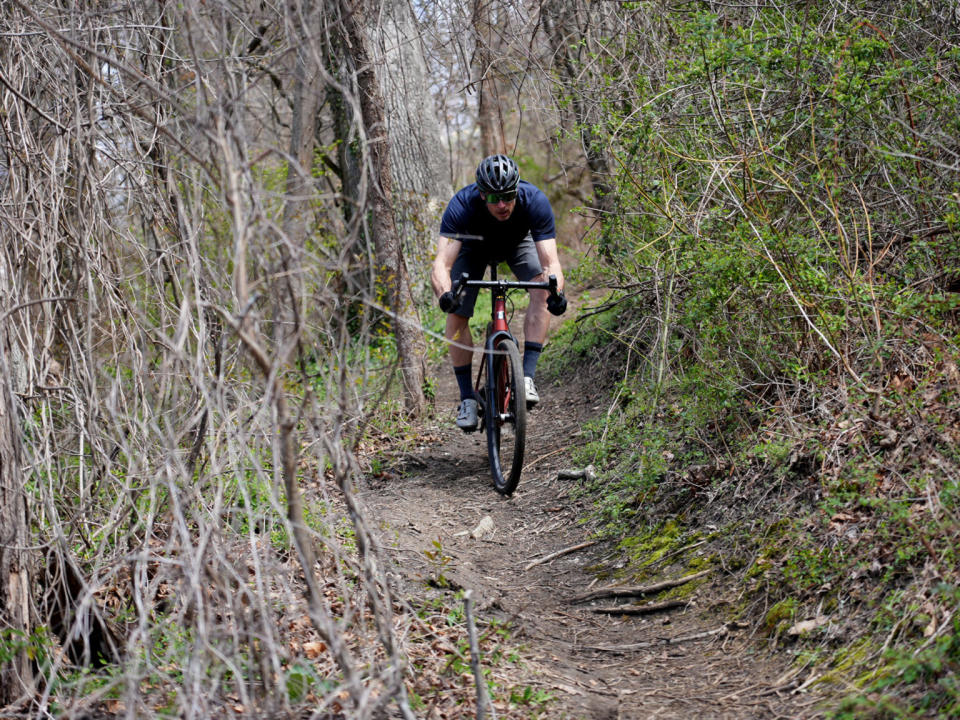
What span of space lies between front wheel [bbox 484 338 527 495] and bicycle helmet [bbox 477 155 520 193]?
1038 mm

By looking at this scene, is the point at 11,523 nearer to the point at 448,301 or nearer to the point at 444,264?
the point at 448,301

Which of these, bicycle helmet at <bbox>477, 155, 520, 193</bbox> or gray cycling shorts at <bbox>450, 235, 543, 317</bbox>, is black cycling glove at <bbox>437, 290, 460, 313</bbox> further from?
bicycle helmet at <bbox>477, 155, 520, 193</bbox>

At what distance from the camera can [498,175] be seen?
5414mm

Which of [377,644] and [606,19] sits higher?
[606,19]

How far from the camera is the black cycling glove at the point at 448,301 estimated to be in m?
5.43

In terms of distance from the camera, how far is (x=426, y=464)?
6.68m

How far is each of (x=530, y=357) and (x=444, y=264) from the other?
921 millimetres

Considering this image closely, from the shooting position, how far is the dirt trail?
3213 mm

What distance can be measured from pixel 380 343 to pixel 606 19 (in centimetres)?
397

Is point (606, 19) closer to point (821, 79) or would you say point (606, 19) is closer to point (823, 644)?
point (821, 79)

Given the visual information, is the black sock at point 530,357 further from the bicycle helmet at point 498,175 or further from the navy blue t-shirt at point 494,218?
the bicycle helmet at point 498,175

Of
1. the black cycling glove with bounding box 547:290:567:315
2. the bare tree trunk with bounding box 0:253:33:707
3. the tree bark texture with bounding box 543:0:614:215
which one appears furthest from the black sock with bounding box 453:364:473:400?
the bare tree trunk with bounding box 0:253:33:707

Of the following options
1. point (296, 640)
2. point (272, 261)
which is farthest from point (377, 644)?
point (272, 261)

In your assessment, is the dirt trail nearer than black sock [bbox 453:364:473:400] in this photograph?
Yes
